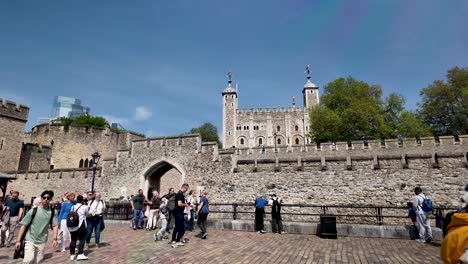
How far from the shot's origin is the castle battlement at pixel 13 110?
27359 mm

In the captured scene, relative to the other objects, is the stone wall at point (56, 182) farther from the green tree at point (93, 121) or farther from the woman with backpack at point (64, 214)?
the green tree at point (93, 121)

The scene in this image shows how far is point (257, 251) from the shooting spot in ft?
22.8

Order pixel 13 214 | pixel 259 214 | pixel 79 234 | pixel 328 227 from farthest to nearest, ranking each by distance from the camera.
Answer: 1. pixel 259 214
2. pixel 328 227
3. pixel 13 214
4. pixel 79 234

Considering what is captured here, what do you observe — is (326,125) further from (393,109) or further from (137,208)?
(137,208)

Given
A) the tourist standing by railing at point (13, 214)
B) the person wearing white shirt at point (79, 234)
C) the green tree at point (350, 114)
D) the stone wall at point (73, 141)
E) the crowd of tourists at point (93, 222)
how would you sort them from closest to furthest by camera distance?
1. the crowd of tourists at point (93, 222)
2. the person wearing white shirt at point (79, 234)
3. the tourist standing by railing at point (13, 214)
4. the stone wall at point (73, 141)
5. the green tree at point (350, 114)

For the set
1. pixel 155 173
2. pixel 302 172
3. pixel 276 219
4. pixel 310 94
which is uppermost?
pixel 310 94

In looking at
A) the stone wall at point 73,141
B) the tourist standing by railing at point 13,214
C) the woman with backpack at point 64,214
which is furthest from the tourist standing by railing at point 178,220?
the stone wall at point 73,141

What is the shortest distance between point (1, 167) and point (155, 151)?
18799mm

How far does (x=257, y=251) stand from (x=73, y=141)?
31.5 m

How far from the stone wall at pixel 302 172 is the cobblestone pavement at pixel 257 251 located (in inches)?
223

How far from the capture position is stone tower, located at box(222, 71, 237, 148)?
69812 mm

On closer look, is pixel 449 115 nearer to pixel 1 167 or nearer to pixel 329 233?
pixel 329 233

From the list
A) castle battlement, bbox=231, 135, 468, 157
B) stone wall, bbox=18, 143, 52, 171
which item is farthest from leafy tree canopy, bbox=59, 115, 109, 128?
castle battlement, bbox=231, 135, 468, 157

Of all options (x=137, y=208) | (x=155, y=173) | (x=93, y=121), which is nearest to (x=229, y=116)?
(x=93, y=121)
